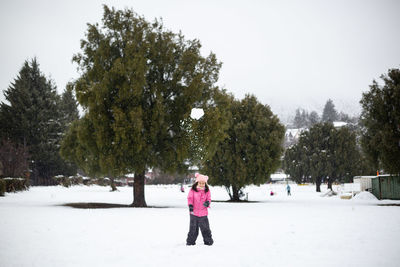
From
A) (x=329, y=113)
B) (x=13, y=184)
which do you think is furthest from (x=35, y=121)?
(x=329, y=113)

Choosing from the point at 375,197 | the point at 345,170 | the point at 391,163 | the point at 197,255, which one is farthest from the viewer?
the point at 345,170

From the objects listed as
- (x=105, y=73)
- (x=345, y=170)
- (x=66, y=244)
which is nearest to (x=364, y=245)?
(x=66, y=244)

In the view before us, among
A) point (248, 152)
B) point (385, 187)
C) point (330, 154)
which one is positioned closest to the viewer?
point (248, 152)

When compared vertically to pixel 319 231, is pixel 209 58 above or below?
above

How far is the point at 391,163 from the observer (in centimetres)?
2048

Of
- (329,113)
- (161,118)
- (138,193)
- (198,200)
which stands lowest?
(138,193)

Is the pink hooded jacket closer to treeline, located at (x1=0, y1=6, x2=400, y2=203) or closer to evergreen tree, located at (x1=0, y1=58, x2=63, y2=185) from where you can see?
treeline, located at (x1=0, y1=6, x2=400, y2=203)

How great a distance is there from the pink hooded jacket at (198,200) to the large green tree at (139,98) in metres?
9.64

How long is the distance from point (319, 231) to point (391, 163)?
14.0m

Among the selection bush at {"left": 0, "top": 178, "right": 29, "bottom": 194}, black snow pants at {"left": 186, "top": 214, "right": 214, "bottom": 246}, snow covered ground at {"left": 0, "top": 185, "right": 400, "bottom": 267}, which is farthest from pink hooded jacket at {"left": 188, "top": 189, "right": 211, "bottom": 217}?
bush at {"left": 0, "top": 178, "right": 29, "bottom": 194}

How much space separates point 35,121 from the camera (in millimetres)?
46562

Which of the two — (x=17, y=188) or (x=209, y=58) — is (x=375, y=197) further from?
(x=17, y=188)

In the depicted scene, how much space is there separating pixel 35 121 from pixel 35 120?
17cm

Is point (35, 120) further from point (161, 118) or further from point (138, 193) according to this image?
point (161, 118)
